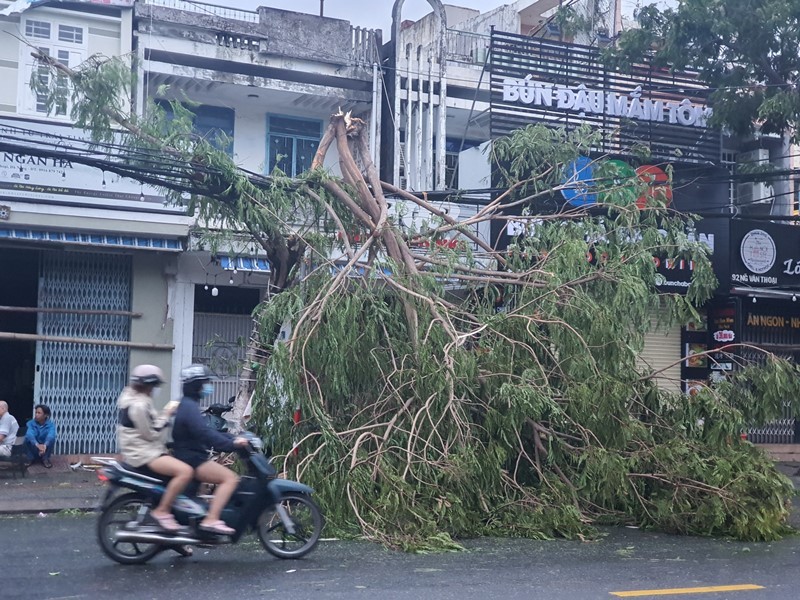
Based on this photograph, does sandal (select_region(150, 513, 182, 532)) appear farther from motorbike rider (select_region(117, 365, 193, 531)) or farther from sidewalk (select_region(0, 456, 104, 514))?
sidewalk (select_region(0, 456, 104, 514))

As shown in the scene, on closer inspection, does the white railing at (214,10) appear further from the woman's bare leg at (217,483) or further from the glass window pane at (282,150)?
the woman's bare leg at (217,483)

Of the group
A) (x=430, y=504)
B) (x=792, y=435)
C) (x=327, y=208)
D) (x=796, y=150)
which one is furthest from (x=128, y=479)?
(x=796, y=150)

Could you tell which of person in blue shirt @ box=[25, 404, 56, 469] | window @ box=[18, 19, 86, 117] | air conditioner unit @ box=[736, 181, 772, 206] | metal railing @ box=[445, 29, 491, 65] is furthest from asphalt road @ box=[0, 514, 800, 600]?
air conditioner unit @ box=[736, 181, 772, 206]

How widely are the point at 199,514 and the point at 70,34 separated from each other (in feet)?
35.9

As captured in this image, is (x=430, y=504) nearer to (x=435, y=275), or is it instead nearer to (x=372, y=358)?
(x=372, y=358)

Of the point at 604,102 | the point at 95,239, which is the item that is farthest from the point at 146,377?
the point at 604,102

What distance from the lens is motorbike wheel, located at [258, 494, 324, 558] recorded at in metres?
8.07

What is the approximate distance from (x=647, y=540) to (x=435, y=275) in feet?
12.6

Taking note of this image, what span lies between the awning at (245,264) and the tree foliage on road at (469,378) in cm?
290

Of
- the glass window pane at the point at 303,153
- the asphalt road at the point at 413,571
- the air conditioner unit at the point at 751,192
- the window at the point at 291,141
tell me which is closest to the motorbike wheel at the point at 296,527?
the asphalt road at the point at 413,571

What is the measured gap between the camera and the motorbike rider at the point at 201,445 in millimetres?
7695

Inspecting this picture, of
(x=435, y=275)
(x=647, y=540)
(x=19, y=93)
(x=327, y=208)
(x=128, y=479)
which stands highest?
(x=19, y=93)

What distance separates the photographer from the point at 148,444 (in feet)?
25.2

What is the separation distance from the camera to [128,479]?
24.8 feet
